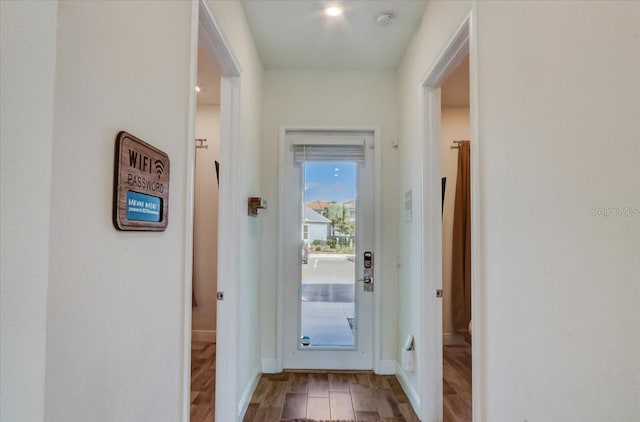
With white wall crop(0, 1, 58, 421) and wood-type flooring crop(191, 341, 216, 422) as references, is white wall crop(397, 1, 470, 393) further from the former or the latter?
white wall crop(0, 1, 58, 421)

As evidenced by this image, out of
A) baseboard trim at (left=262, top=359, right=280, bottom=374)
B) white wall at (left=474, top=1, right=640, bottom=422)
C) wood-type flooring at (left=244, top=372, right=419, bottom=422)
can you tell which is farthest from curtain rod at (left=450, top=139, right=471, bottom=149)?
baseboard trim at (left=262, top=359, right=280, bottom=374)

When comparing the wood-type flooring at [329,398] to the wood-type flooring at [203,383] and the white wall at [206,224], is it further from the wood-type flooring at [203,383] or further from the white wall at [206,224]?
the white wall at [206,224]

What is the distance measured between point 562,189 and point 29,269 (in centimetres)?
125

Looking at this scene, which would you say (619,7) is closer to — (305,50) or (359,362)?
(305,50)

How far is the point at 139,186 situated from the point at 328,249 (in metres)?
2.41

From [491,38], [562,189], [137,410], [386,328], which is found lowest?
[386,328]

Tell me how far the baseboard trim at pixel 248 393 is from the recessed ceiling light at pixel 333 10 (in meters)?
2.68

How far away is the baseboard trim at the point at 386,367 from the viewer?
3.12 m

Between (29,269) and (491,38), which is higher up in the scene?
(491,38)

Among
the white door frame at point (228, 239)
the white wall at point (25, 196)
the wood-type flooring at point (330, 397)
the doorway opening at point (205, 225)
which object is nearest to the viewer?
the white wall at point (25, 196)

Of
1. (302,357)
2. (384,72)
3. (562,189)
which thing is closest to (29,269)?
(562,189)

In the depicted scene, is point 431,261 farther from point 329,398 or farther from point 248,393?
point 248,393

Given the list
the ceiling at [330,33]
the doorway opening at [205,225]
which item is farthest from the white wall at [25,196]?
the doorway opening at [205,225]

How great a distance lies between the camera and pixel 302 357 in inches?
126
